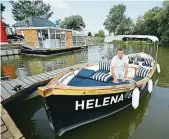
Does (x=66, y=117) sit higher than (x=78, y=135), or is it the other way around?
(x=66, y=117)

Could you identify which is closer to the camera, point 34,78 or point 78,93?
point 78,93

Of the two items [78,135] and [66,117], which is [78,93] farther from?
[78,135]

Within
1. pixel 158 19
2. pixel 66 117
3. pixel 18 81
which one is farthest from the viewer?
pixel 158 19

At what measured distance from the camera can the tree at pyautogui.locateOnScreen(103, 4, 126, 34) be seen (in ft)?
220

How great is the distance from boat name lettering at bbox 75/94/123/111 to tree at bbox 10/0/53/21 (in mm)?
53148

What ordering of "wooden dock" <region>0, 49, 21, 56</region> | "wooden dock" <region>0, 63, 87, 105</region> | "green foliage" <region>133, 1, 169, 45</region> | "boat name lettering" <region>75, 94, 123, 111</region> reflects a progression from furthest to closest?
1. "green foliage" <region>133, 1, 169, 45</region>
2. "wooden dock" <region>0, 49, 21, 56</region>
3. "wooden dock" <region>0, 63, 87, 105</region>
4. "boat name lettering" <region>75, 94, 123, 111</region>

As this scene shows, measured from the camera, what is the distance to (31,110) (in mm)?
6980

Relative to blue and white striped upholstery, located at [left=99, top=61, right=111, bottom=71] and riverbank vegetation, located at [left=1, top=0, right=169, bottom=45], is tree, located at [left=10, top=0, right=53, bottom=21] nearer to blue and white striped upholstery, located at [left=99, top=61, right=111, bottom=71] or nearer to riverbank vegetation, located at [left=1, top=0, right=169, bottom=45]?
riverbank vegetation, located at [left=1, top=0, right=169, bottom=45]

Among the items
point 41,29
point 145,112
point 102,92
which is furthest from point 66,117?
point 41,29

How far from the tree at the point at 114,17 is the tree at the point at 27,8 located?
23813mm

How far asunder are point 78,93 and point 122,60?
216 centimetres

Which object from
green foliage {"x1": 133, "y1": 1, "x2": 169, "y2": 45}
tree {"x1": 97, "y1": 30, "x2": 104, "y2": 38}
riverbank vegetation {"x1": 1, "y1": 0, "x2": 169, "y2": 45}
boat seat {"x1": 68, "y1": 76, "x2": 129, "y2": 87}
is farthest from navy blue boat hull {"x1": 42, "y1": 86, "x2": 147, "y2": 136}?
tree {"x1": 97, "y1": 30, "x2": 104, "y2": 38}

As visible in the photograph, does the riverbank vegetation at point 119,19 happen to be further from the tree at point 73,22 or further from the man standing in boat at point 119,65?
the man standing in boat at point 119,65

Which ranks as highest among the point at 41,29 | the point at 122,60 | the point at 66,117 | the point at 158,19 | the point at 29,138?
the point at 158,19
